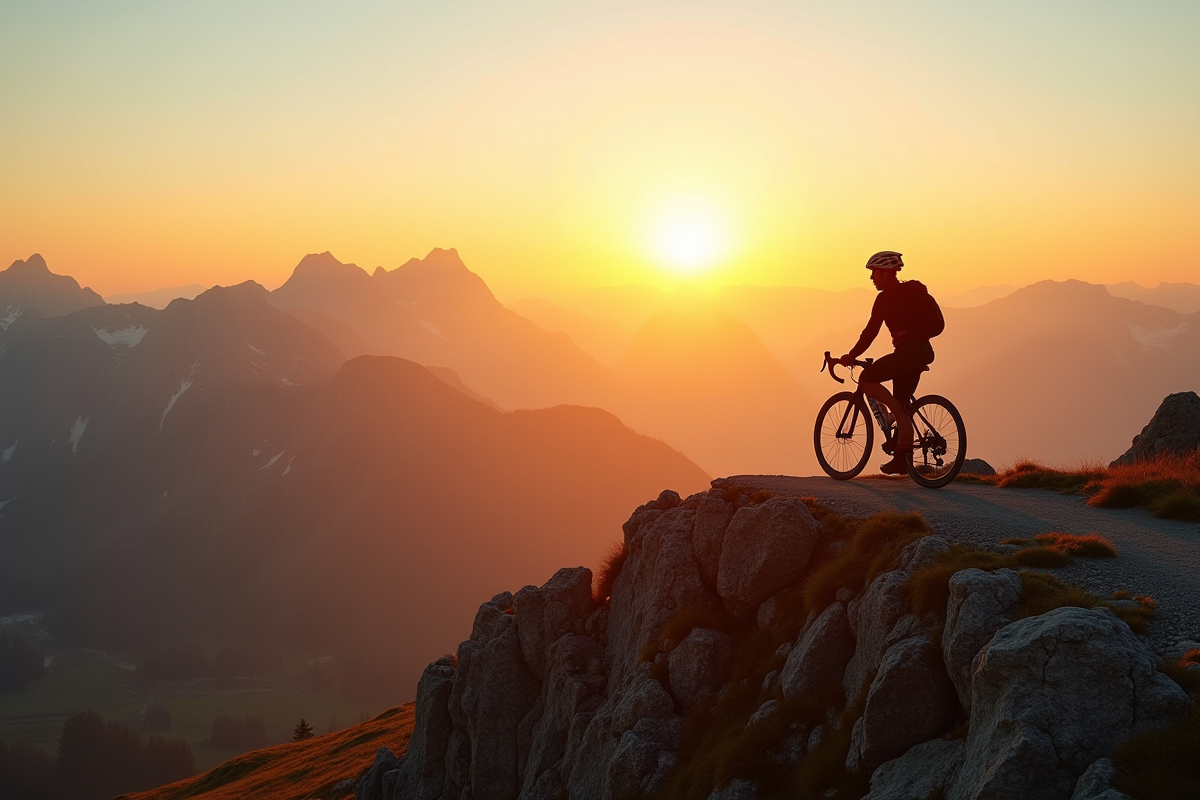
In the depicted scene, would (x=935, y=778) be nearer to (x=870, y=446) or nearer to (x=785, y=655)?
(x=785, y=655)

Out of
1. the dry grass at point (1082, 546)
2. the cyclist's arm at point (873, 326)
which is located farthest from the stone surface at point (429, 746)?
the dry grass at point (1082, 546)

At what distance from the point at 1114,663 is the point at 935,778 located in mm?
2480

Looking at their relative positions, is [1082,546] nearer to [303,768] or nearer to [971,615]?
[971,615]

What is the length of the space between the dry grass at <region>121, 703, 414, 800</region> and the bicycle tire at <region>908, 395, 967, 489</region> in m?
35.3

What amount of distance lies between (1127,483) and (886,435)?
17.7ft

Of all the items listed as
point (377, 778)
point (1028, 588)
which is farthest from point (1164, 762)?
point (377, 778)

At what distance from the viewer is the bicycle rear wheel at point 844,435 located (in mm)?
21359

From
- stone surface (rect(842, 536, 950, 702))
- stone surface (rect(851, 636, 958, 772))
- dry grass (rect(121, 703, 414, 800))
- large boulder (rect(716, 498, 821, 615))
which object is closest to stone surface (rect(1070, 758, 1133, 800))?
stone surface (rect(851, 636, 958, 772))

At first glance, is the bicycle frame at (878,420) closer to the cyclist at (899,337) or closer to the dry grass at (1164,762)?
the cyclist at (899,337)

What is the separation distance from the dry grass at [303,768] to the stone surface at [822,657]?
119 ft

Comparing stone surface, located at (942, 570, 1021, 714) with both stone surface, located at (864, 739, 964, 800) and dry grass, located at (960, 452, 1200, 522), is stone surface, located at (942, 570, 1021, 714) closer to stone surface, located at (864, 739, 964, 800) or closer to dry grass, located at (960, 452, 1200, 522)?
stone surface, located at (864, 739, 964, 800)

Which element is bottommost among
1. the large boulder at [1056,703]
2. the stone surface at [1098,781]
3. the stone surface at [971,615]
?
the stone surface at [1098,781]

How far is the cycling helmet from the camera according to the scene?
788 inches

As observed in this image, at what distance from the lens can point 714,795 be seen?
1341 cm
